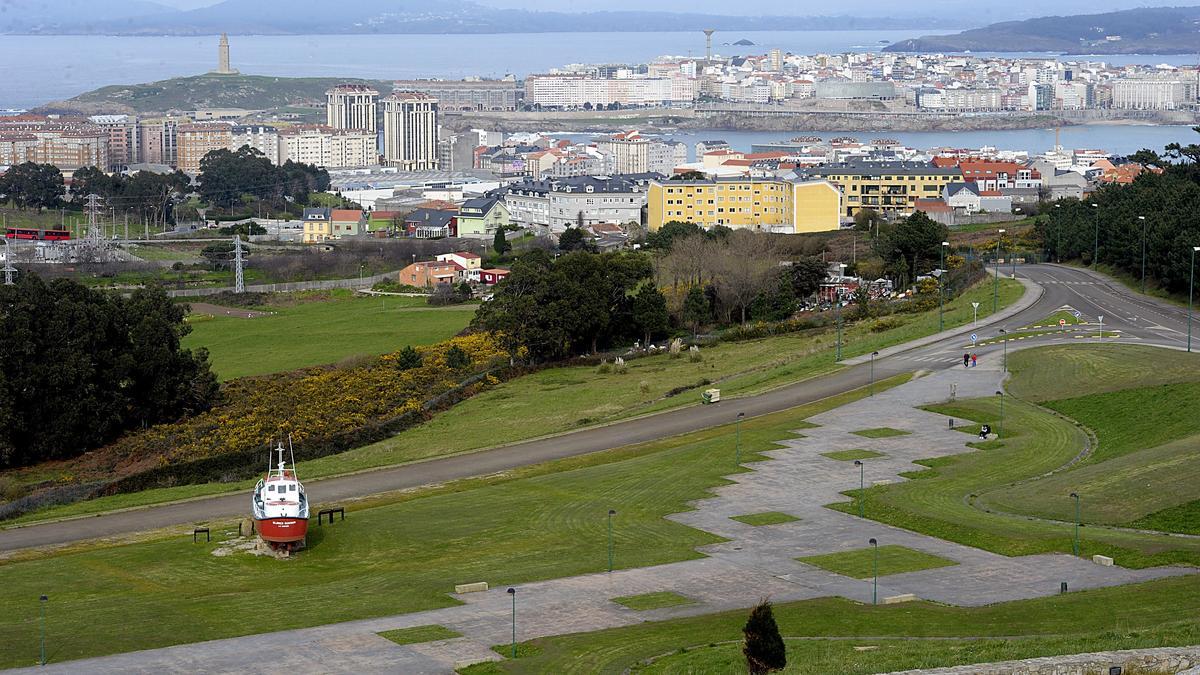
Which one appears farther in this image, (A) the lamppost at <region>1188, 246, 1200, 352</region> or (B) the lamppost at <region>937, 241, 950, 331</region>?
(B) the lamppost at <region>937, 241, 950, 331</region>

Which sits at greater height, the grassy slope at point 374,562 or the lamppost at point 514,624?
the lamppost at point 514,624

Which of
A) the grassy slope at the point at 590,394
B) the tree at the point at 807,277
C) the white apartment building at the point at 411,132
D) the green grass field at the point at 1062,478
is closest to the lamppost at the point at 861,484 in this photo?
the green grass field at the point at 1062,478

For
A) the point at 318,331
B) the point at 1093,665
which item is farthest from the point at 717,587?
the point at 318,331

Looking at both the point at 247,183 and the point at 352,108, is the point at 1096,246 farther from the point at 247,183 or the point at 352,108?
the point at 352,108

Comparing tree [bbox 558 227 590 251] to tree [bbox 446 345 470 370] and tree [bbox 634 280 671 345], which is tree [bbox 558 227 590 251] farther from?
tree [bbox 446 345 470 370]

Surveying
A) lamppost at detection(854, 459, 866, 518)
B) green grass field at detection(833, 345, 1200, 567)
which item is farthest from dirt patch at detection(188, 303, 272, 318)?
lamppost at detection(854, 459, 866, 518)

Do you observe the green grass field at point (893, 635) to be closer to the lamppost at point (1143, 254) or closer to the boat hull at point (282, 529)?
the boat hull at point (282, 529)

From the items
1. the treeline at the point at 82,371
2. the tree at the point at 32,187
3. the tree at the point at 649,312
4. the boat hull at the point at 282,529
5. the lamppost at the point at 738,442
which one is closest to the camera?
the boat hull at the point at 282,529
